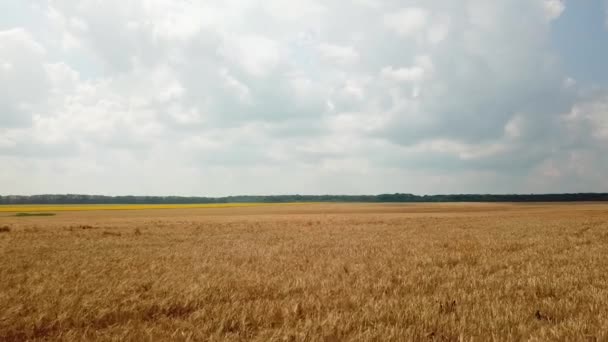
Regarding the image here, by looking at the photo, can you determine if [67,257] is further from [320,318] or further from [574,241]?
[574,241]

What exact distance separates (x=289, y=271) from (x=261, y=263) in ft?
6.48

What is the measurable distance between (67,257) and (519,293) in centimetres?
1439

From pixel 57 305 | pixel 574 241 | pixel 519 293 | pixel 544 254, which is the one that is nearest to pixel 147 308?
pixel 57 305

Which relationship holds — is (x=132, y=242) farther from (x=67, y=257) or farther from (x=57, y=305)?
(x=57, y=305)

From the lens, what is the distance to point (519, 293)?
8.41 m

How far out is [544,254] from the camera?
14703 mm

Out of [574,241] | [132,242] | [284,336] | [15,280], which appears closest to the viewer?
[284,336]

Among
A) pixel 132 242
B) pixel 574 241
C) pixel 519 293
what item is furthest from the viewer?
pixel 132 242

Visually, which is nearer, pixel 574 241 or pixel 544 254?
pixel 544 254

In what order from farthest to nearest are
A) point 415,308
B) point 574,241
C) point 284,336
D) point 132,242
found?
point 132,242 → point 574,241 → point 415,308 → point 284,336

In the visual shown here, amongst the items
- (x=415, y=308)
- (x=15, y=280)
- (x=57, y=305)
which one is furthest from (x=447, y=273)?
(x=15, y=280)

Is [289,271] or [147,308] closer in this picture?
[147,308]

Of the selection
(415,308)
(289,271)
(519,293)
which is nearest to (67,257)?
(289,271)

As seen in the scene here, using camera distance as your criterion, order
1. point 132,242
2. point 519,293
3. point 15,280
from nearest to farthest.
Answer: point 519,293 < point 15,280 < point 132,242
